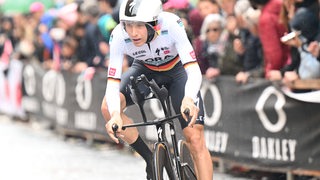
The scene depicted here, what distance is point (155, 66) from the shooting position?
8344 mm

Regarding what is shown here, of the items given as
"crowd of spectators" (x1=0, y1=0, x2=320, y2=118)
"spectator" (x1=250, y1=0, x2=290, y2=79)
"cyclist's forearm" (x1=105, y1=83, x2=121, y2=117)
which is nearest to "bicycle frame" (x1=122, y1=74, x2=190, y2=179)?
"cyclist's forearm" (x1=105, y1=83, x2=121, y2=117)

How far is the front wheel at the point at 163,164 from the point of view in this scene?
298 inches

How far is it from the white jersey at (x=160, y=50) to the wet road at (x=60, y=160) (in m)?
3.46

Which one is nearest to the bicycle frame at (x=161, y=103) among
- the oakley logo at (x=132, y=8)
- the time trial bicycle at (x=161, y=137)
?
the time trial bicycle at (x=161, y=137)

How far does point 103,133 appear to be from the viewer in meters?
14.7

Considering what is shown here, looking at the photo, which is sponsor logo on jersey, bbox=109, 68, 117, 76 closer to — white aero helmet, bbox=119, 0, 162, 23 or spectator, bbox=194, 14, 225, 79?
white aero helmet, bbox=119, 0, 162, 23

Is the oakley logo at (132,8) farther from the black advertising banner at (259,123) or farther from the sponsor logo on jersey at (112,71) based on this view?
the black advertising banner at (259,123)

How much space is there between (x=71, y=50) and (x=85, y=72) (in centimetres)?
129

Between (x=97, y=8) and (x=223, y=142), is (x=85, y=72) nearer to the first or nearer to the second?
(x=97, y=8)

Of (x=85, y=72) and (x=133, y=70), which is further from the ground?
(x=133, y=70)

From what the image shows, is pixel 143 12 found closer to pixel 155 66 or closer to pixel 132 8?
pixel 132 8

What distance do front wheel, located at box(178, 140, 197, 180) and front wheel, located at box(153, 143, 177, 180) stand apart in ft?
0.43

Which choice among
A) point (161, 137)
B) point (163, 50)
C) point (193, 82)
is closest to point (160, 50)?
point (163, 50)

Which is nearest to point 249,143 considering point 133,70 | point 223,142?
point 223,142
